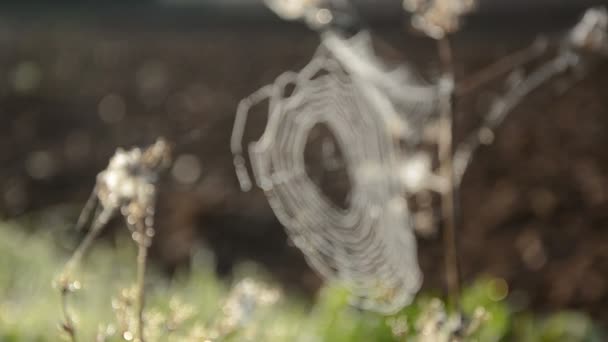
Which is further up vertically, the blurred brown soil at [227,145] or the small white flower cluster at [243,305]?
the blurred brown soil at [227,145]

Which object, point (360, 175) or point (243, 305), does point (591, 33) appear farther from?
point (360, 175)

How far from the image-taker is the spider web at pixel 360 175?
185cm

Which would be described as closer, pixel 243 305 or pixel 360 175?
pixel 243 305


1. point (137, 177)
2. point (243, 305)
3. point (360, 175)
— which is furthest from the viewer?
point (360, 175)

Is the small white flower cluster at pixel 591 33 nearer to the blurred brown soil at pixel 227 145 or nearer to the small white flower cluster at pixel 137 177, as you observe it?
the small white flower cluster at pixel 137 177

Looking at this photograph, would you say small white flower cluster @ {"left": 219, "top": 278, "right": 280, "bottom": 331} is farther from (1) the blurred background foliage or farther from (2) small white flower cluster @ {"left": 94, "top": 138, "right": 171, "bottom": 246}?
(2) small white flower cluster @ {"left": 94, "top": 138, "right": 171, "bottom": 246}

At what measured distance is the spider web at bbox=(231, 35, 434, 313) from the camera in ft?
6.08

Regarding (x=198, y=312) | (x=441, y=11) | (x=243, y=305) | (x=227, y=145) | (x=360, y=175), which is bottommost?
(x=243, y=305)

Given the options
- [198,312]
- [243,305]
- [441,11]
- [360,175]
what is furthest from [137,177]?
[360,175]

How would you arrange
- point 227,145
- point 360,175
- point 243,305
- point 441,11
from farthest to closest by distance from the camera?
point 227,145 < point 360,175 < point 441,11 < point 243,305

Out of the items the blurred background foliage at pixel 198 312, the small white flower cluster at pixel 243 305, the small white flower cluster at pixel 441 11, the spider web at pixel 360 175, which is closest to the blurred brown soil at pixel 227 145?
the spider web at pixel 360 175

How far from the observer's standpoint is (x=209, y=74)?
230 inches

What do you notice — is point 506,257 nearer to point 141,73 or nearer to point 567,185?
point 567,185

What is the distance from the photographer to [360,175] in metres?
2.66
